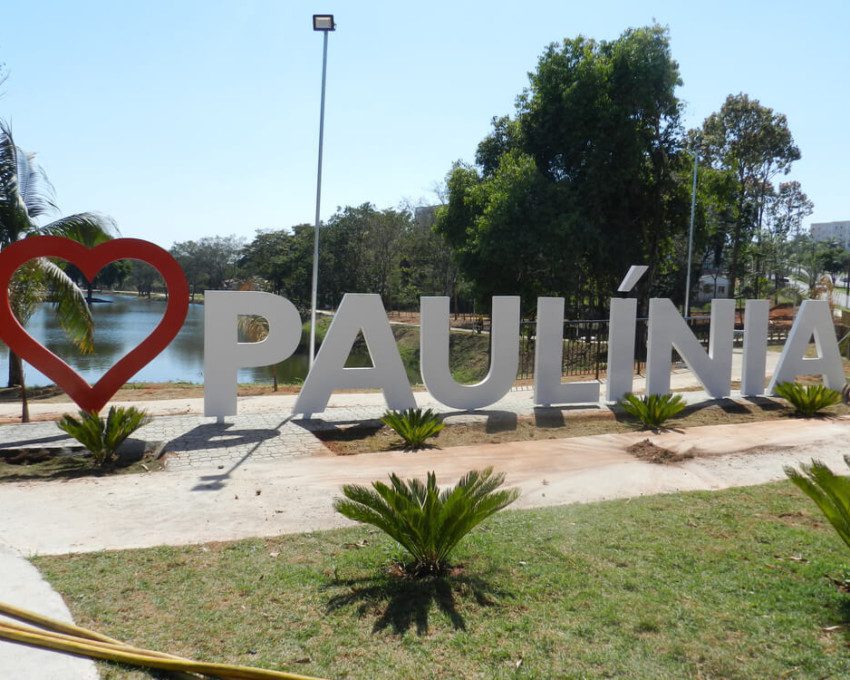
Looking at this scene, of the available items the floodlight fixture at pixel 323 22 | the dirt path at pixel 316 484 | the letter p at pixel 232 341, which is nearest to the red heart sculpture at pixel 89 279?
the letter p at pixel 232 341

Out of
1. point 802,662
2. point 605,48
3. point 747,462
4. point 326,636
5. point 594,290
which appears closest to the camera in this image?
point 802,662

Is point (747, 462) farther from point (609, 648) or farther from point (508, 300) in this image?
point (609, 648)

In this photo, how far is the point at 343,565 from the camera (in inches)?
212

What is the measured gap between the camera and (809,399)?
12.9 m

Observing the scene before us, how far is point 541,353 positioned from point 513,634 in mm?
8929

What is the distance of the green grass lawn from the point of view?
390cm

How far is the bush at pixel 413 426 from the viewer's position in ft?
33.4

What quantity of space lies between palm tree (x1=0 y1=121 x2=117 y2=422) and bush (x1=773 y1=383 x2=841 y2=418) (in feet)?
44.2

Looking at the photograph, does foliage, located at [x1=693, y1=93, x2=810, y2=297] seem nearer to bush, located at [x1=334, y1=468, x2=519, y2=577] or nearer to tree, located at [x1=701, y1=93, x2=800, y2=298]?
tree, located at [x1=701, y1=93, x2=800, y2=298]

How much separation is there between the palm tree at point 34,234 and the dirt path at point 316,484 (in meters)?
5.91

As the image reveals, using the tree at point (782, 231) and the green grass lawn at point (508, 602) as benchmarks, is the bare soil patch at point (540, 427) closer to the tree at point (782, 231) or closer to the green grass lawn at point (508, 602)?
the green grass lawn at point (508, 602)

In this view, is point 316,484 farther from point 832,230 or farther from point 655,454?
point 832,230

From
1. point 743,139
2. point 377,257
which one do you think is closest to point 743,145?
point 743,139

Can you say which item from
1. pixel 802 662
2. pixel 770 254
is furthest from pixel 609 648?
pixel 770 254
